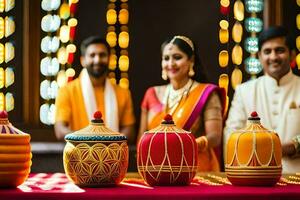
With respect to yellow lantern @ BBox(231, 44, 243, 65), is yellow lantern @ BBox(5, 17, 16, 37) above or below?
above

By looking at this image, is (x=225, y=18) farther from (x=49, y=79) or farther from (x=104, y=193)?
(x=104, y=193)

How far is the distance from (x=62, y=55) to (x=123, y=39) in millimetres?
520

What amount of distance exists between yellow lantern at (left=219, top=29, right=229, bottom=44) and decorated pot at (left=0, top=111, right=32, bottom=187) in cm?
337

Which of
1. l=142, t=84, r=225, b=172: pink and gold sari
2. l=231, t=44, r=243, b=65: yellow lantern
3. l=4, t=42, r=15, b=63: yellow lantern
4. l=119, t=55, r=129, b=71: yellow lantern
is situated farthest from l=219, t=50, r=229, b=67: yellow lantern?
l=4, t=42, r=15, b=63: yellow lantern

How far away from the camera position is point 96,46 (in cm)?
413

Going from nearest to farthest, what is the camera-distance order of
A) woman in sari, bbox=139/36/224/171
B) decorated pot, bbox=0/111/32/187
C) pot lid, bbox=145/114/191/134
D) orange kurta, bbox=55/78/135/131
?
decorated pot, bbox=0/111/32/187, pot lid, bbox=145/114/191/134, woman in sari, bbox=139/36/224/171, orange kurta, bbox=55/78/135/131

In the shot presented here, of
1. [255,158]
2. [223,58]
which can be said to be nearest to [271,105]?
[223,58]

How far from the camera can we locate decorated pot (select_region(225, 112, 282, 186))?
176 centimetres

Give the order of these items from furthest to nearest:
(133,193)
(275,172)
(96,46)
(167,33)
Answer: (167,33), (96,46), (275,172), (133,193)

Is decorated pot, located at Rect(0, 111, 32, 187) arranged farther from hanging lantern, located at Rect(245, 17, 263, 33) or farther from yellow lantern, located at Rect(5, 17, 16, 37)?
Result: hanging lantern, located at Rect(245, 17, 263, 33)

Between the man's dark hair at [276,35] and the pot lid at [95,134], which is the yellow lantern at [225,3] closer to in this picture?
the man's dark hair at [276,35]

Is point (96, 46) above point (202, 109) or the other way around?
above

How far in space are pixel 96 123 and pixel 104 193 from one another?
0.28 m

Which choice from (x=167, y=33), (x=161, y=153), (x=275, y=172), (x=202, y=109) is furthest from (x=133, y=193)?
(x=167, y=33)
